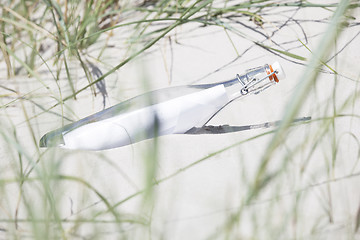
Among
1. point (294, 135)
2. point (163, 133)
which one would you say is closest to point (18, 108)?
point (163, 133)

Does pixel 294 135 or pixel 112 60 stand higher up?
pixel 112 60

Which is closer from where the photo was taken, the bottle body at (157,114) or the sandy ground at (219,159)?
the sandy ground at (219,159)

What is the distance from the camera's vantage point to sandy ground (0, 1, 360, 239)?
59 centimetres

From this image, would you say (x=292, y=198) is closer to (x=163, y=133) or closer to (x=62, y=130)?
(x=163, y=133)

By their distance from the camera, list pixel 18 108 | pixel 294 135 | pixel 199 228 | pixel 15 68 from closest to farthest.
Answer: pixel 199 228
pixel 294 135
pixel 18 108
pixel 15 68

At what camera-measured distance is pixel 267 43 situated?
0.94 meters

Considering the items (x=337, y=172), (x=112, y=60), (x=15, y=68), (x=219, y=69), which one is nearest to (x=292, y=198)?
(x=337, y=172)

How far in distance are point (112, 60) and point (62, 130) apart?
25 centimetres

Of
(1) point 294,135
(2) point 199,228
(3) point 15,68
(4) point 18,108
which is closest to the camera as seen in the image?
(2) point 199,228

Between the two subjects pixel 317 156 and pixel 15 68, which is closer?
pixel 317 156

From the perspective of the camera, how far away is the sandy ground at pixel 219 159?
0.59 meters

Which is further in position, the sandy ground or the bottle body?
the bottle body

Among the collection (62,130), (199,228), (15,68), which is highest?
(15,68)

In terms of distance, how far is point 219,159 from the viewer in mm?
709
